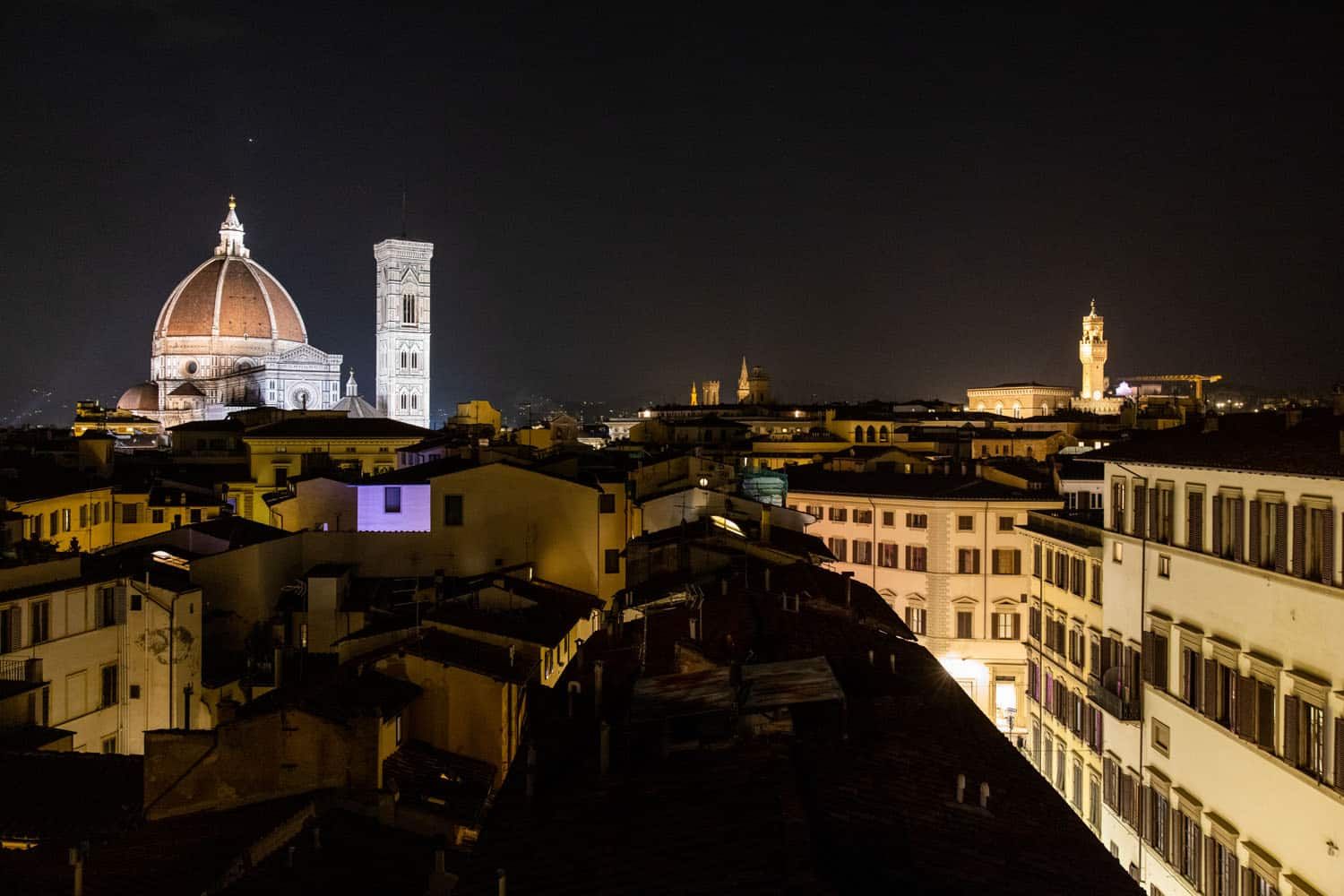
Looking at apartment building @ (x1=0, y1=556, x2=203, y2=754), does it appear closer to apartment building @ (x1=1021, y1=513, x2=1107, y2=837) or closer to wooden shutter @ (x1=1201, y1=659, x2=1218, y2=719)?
apartment building @ (x1=1021, y1=513, x2=1107, y2=837)

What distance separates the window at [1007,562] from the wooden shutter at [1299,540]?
1887 cm

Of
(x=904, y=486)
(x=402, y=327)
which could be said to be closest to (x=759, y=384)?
(x=402, y=327)

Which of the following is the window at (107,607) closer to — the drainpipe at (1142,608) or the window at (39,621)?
the window at (39,621)

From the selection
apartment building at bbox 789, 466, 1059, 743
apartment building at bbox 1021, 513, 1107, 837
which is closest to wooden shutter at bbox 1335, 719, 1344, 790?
apartment building at bbox 1021, 513, 1107, 837

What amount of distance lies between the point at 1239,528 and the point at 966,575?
17.7 metres

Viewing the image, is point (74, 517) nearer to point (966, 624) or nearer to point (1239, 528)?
point (966, 624)

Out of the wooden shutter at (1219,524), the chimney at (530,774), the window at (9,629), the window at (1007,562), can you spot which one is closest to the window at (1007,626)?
the window at (1007,562)

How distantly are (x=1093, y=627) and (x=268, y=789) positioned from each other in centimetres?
1585

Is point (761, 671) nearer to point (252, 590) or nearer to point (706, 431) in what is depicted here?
point (252, 590)

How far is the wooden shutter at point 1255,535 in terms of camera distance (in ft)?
45.5

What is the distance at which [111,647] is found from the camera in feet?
66.6

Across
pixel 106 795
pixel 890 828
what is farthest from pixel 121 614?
pixel 890 828

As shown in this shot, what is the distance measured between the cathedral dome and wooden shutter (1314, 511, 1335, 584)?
376 ft

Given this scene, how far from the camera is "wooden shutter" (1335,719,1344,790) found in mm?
11719
